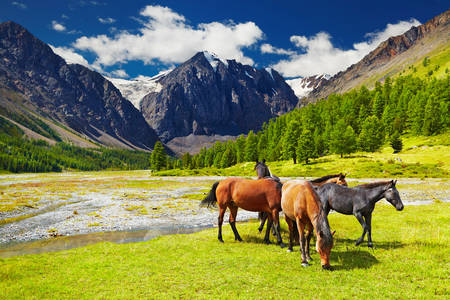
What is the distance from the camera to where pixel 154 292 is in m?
8.48

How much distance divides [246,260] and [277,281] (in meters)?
2.52

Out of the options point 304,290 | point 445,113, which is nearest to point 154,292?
point 304,290

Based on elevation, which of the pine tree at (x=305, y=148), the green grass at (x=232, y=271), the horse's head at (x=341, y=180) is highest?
the pine tree at (x=305, y=148)

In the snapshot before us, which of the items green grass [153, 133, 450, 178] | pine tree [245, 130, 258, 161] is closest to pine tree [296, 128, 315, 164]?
green grass [153, 133, 450, 178]

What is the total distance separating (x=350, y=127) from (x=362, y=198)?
271 feet

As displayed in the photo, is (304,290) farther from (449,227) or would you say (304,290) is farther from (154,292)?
(449,227)

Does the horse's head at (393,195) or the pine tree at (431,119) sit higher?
the pine tree at (431,119)

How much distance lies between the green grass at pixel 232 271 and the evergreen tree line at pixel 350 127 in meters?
80.1

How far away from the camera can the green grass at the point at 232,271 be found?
26.8 feet

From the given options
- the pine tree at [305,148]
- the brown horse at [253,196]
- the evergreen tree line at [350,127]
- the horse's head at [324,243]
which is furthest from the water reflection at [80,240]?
the evergreen tree line at [350,127]

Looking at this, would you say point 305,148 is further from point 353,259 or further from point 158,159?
point 353,259

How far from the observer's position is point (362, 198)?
43.2ft

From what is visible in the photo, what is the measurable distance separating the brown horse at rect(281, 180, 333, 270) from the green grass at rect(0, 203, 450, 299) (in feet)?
2.28

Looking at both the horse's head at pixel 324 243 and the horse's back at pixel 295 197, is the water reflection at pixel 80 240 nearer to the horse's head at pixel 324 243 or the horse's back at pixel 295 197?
the horse's back at pixel 295 197
